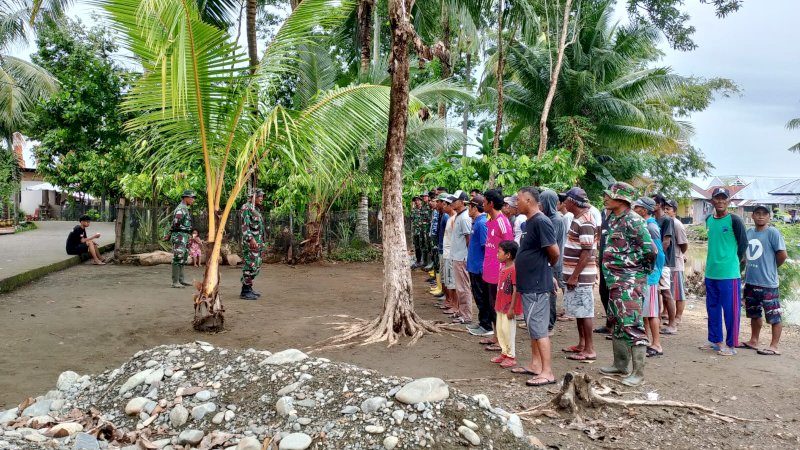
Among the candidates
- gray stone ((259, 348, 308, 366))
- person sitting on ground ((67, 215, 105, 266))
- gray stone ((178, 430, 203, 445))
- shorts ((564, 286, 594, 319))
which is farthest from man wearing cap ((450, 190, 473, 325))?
person sitting on ground ((67, 215, 105, 266))

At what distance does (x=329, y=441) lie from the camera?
3.40 metres

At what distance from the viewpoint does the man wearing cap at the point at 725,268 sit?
243 inches

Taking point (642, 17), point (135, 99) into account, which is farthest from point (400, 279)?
point (642, 17)

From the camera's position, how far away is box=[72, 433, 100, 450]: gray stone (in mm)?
3346

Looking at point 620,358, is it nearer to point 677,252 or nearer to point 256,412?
point 677,252

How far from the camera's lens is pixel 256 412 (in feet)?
12.5

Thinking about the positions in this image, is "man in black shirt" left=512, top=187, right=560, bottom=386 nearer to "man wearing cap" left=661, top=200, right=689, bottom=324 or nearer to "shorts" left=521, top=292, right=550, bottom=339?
"shorts" left=521, top=292, right=550, bottom=339

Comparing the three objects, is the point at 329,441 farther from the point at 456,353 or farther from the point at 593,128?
the point at 593,128

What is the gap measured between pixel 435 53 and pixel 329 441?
5.00 meters

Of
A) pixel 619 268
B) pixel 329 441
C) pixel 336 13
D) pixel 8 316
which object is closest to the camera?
pixel 329 441

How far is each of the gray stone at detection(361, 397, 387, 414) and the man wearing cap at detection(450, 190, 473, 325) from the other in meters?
4.00

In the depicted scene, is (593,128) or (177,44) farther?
(593,128)

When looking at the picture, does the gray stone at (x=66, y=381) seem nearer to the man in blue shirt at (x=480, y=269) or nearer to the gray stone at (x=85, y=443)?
the gray stone at (x=85, y=443)

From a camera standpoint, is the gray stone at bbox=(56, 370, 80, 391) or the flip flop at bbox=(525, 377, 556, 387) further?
the flip flop at bbox=(525, 377, 556, 387)
